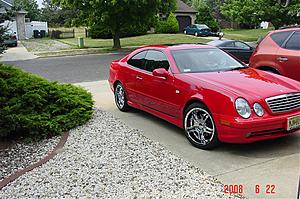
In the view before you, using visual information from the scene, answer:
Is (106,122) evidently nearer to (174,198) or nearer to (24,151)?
(24,151)

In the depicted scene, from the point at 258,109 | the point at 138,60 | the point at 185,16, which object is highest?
the point at 185,16

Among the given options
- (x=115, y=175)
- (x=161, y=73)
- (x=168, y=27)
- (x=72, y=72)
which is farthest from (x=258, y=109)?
(x=168, y=27)

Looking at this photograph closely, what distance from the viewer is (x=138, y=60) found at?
21.8 ft

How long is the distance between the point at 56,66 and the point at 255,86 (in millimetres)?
13245

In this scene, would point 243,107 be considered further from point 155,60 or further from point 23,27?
point 23,27

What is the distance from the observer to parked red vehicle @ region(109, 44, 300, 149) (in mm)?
4402

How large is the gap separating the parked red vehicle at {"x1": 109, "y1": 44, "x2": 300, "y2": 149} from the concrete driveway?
0.80 feet

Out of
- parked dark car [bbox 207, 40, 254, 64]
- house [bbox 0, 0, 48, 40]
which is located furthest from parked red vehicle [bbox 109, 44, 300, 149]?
house [bbox 0, 0, 48, 40]

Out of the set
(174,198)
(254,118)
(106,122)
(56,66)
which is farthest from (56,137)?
(56,66)

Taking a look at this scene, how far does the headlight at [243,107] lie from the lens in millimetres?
4375

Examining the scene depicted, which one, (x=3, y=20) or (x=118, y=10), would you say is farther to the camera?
(x=118, y=10)

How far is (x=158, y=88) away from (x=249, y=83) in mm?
1559

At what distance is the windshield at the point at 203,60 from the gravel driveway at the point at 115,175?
1.39 metres

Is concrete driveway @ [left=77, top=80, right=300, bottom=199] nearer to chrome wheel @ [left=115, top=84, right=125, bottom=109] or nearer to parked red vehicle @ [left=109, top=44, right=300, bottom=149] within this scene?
parked red vehicle @ [left=109, top=44, right=300, bottom=149]
